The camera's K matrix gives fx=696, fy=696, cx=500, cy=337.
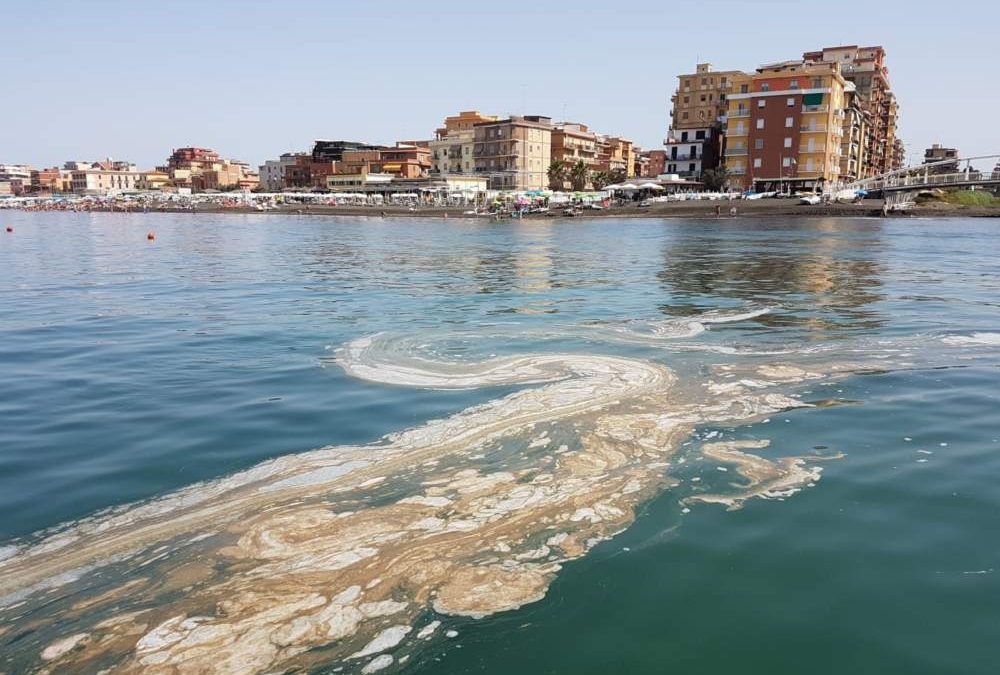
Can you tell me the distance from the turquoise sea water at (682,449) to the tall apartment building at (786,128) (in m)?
67.9

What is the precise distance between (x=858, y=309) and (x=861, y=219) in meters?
58.7

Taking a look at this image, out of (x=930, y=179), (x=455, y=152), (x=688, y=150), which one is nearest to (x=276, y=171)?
(x=455, y=152)

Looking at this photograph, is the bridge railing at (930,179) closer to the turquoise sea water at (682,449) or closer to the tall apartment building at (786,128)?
the tall apartment building at (786,128)

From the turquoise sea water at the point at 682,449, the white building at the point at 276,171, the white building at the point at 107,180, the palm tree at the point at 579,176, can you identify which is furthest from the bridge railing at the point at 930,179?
the white building at the point at 107,180

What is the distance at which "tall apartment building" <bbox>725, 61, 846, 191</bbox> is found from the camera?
8062cm

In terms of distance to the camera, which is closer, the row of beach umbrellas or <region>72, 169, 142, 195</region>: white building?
the row of beach umbrellas

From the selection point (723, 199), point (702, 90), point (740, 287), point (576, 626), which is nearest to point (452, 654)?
point (576, 626)

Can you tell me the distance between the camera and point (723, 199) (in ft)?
265

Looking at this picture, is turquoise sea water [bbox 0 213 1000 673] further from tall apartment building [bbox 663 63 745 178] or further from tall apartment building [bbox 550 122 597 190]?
tall apartment building [bbox 550 122 597 190]

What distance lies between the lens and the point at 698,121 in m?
102

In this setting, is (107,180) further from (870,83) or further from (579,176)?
(870,83)

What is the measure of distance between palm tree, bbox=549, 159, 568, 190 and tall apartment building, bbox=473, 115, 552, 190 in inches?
46.2

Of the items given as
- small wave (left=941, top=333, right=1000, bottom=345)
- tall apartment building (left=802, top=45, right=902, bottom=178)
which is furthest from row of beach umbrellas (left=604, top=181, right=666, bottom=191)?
small wave (left=941, top=333, right=1000, bottom=345)

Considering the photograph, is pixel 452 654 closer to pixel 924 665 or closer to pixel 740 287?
pixel 924 665
